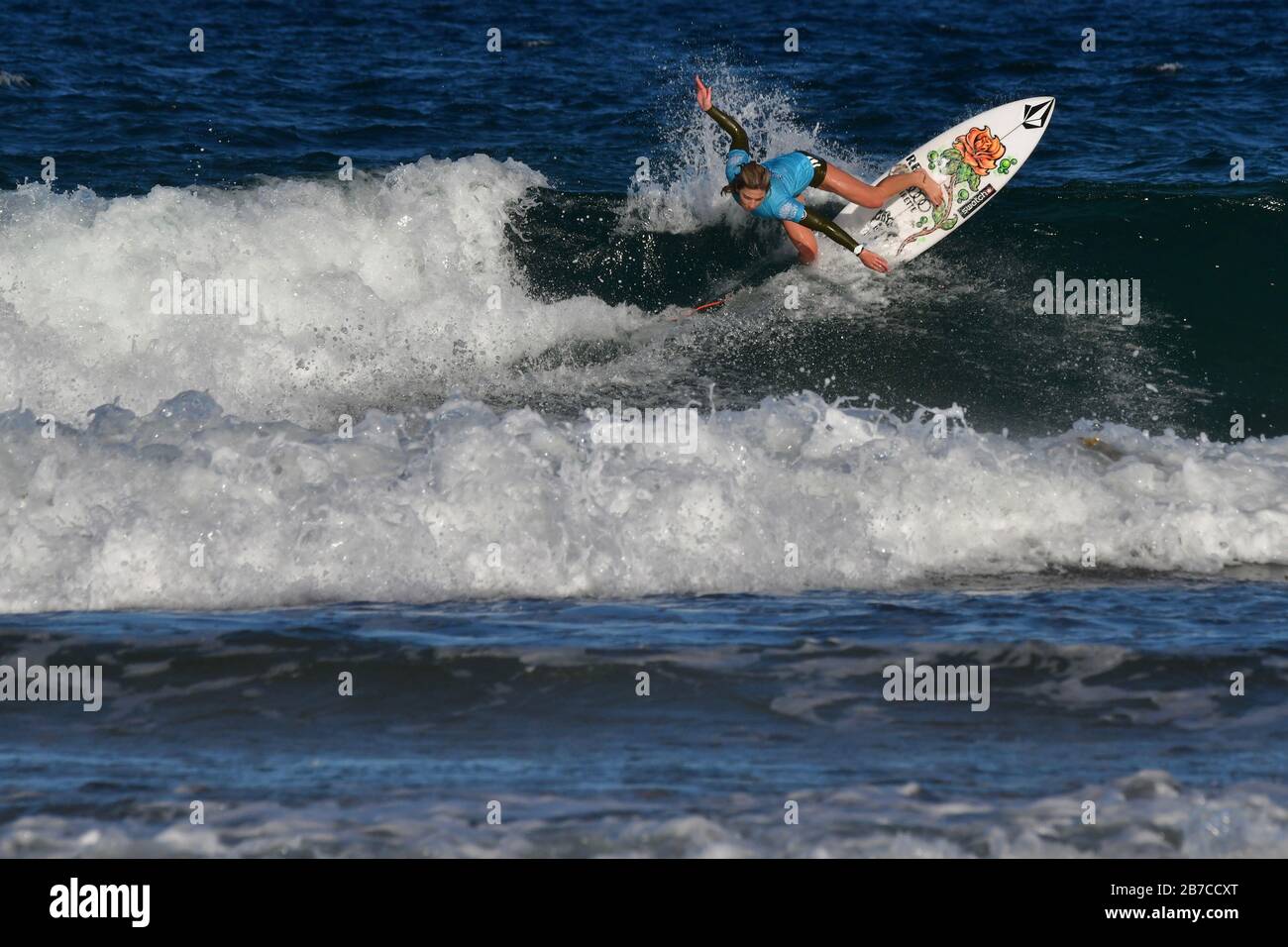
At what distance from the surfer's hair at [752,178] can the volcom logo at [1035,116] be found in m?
3.08

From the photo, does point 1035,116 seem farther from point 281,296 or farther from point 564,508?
point 564,508

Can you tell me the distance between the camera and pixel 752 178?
10539mm

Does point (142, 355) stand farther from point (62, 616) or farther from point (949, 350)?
point (949, 350)

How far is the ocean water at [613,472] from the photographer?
4770mm

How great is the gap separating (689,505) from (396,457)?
5.08ft

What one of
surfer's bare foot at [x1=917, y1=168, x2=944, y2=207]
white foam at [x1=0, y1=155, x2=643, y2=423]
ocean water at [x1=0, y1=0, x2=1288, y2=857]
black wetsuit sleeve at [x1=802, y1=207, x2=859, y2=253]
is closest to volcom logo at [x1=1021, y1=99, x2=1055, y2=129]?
surfer's bare foot at [x1=917, y1=168, x2=944, y2=207]

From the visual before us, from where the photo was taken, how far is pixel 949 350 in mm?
11984

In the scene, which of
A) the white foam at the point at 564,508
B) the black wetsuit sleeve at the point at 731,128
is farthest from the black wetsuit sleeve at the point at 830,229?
the white foam at the point at 564,508

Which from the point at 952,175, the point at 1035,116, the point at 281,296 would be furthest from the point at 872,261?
the point at 281,296

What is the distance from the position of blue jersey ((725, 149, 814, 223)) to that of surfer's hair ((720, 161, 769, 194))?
0.34m

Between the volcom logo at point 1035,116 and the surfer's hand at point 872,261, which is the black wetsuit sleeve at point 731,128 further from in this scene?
the volcom logo at point 1035,116

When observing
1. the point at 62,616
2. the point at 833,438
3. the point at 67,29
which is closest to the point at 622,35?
the point at 67,29

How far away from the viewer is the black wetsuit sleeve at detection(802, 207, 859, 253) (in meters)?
11.0

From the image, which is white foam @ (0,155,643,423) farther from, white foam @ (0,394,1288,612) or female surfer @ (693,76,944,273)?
white foam @ (0,394,1288,612)
